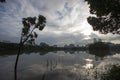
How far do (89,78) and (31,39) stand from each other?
13485 millimetres

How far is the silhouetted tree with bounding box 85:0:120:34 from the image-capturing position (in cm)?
1505

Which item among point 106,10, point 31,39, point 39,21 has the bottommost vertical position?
→ point 31,39

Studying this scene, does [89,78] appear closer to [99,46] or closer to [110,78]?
[110,78]

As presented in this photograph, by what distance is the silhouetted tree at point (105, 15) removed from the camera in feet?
49.4

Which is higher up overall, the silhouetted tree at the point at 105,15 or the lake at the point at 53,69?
the silhouetted tree at the point at 105,15

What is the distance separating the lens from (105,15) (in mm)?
17359

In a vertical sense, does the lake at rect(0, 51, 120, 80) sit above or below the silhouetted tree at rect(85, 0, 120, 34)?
below

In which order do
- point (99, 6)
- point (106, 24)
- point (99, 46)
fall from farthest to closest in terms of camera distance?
point (99, 46)
point (106, 24)
point (99, 6)

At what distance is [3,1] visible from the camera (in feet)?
30.4

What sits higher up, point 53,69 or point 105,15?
point 105,15

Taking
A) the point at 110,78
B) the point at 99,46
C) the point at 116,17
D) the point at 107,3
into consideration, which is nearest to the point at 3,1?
the point at 107,3

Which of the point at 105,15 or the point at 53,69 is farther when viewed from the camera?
the point at 53,69

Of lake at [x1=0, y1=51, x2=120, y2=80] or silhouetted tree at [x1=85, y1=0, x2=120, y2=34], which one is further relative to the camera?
lake at [x1=0, y1=51, x2=120, y2=80]

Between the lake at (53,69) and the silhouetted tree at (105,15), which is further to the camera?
the lake at (53,69)
